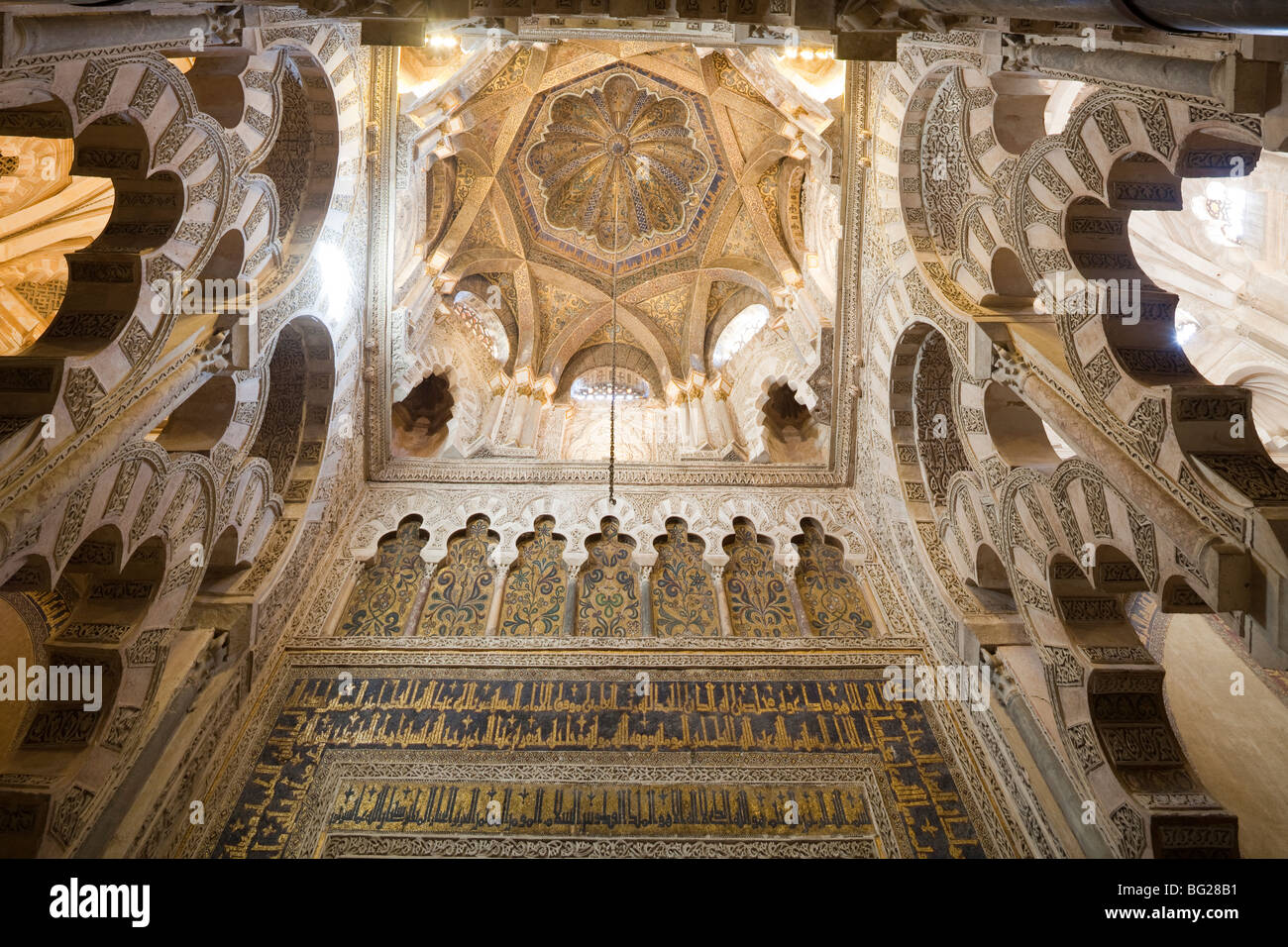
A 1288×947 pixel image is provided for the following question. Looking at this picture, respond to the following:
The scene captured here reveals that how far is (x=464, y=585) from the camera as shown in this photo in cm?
707

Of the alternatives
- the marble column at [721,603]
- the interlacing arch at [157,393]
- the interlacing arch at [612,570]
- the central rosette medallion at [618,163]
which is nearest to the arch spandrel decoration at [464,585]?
the interlacing arch at [612,570]

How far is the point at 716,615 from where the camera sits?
6.83m

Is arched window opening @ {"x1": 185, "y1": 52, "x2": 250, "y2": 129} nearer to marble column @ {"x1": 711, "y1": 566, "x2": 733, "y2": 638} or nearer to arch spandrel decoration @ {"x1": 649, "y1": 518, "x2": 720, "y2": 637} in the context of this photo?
arch spandrel decoration @ {"x1": 649, "y1": 518, "x2": 720, "y2": 637}

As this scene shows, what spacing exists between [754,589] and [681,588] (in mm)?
785

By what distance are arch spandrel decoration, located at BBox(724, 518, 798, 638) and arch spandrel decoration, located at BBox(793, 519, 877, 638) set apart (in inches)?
9.4

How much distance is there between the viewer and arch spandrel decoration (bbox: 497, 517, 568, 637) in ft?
22.0

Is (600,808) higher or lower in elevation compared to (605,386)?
lower

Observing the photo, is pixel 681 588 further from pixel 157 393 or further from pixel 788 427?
pixel 157 393

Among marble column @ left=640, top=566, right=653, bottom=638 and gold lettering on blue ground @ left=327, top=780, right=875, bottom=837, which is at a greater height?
marble column @ left=640, top=566, right=653, bottom=638

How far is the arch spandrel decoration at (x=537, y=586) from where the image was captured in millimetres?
6691

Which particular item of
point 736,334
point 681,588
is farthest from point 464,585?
point 736,334

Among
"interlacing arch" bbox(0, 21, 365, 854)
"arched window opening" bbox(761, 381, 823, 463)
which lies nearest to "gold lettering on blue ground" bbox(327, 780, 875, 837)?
"interlacing arch" bbox(0, 21, 365, 854)

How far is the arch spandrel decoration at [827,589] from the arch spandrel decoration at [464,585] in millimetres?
3346
